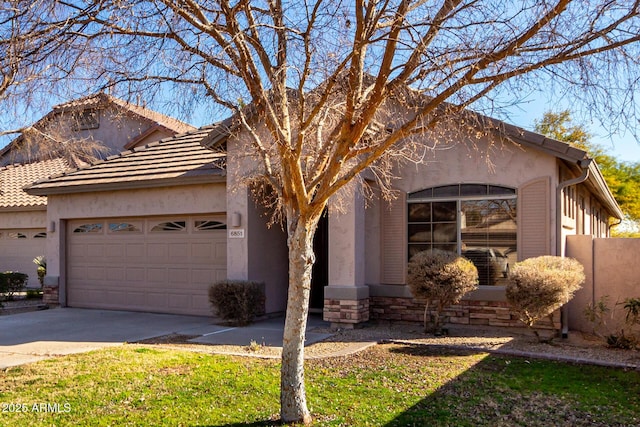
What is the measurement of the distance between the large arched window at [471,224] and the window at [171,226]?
5632 millimetres

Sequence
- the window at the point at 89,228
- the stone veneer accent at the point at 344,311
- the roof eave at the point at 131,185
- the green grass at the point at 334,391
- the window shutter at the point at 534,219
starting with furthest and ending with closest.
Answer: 1. the window at the point at 89,228
2. the roof eave at the point at 131,185
3. the stone veneer accent at the point at 344,311
4. the window shutter at the point at 534,219
5. the green grass at the point at 334,391

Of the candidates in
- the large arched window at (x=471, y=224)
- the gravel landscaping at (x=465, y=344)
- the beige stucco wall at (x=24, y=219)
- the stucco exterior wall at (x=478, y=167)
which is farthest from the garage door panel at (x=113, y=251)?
the large arched window at (x=471, y=224)

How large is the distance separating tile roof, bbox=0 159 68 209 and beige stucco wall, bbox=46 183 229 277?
426cm

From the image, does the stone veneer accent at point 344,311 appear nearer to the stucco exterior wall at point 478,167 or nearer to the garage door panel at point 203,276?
the stucco exterior wall at point 478,167

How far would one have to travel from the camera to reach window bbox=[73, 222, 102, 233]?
50.9ft

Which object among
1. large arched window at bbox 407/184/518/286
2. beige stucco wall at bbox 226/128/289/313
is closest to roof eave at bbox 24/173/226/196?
beige stucco wall at bbox 226/128/289/313

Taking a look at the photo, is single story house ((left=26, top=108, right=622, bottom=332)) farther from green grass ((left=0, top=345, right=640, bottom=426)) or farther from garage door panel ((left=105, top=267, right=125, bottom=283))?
green grass ((left=0, top=345, right=640, bottom=426))

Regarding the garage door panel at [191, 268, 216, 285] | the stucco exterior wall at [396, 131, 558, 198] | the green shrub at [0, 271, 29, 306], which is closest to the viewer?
the stucco exterior wall at [396, 131, 558, 198]

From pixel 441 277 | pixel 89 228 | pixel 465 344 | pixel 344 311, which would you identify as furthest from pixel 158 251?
pixel 465 344

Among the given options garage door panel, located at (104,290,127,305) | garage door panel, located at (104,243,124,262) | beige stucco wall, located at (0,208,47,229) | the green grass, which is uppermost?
beige stucco wall, located at (0,208,47,229)

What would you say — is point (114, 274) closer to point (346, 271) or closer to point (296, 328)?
point (346, 271)

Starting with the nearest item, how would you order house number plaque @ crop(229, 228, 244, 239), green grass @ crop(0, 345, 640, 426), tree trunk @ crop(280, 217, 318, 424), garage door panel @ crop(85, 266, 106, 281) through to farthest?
tree trunk @ crop(280, 217, 318, 424) → green grass @ crop(0, 345, 640, 426) → house number plaque @ crop(229, 228, 244, 239) → garage door panel @ crop(85, 266, 106, 281)

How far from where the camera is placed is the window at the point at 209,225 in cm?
1369

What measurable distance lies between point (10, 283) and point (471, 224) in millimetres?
13657
